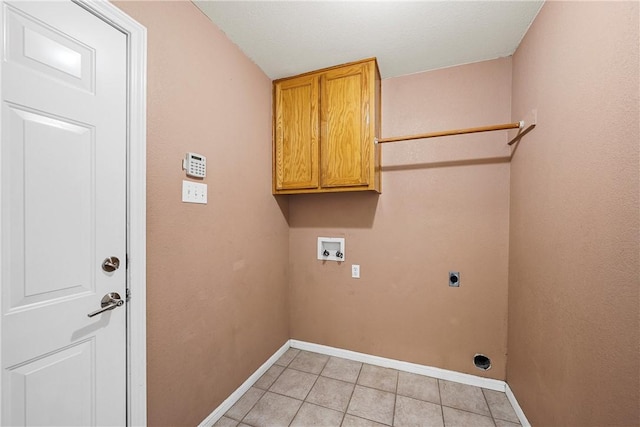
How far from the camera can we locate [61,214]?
91cm

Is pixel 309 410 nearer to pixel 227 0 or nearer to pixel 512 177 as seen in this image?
pixel 512 177

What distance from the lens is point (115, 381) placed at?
1.07 meters

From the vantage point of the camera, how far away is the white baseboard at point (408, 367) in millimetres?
1864

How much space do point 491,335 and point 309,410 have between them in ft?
4.74

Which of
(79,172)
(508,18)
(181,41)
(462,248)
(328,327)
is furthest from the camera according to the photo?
(328,327)

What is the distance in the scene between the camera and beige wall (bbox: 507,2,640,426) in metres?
0.82

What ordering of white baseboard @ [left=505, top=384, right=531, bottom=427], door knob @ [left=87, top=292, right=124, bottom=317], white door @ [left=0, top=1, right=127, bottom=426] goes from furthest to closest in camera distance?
white baseboard @ [left=505, top=384, right=531, bottom=427] → door knob @ [left=87, top=292, right=124, bottom=317] → white door @ [left=0, top=1, right=127, bottom=426]

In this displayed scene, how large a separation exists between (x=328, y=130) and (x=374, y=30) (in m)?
0.70

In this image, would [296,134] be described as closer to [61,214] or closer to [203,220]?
[203,220]

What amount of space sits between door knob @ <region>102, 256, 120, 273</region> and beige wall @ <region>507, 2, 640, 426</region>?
1908 mm

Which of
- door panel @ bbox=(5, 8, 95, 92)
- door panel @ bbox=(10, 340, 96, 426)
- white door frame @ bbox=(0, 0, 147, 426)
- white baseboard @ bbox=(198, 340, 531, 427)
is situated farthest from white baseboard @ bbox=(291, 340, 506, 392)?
door panel @ bbox=(5, 8, 95, 92)

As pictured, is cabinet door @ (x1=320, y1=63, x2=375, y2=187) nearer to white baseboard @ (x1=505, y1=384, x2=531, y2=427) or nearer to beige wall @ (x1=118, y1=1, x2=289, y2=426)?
beige wall @ (x1=118, y1=1, x2=289, y2=426)

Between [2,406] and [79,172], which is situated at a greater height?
[79,172]

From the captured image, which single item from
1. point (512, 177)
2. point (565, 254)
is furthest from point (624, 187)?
point (512, 177)
